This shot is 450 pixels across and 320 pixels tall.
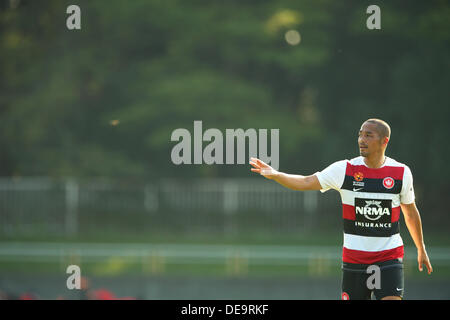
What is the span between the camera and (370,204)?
5.14 metres

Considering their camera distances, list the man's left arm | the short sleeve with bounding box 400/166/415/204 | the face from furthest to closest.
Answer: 1. the man's left arm
2. the short sleeve with bounding box 400/166/415/204
3. the face

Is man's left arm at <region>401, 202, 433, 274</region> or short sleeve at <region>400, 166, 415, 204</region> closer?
short sleeve at <region>400, 166, 415, 204</region>

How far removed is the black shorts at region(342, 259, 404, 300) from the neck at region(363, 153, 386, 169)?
2.59 ft

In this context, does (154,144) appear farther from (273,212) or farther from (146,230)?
(273,212)

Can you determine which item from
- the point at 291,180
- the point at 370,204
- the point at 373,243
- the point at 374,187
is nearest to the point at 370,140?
the point at 374,187

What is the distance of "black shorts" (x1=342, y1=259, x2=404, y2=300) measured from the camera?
5.12 m

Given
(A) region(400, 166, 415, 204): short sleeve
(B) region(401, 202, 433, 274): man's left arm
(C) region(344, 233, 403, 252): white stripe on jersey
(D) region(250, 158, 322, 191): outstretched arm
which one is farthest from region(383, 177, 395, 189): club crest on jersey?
(D) region(250, 158, 322, 191): outstretched arm

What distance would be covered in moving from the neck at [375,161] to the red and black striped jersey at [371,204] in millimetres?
29

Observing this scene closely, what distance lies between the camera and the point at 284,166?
22344 millimetres

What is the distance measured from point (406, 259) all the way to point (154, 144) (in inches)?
396

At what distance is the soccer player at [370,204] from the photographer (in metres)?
5.12

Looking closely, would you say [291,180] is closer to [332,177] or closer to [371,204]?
[332,177]

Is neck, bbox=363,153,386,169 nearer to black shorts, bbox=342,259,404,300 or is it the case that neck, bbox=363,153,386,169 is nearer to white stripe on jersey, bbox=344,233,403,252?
white stripe on jersey, bbox=344,233,403,252

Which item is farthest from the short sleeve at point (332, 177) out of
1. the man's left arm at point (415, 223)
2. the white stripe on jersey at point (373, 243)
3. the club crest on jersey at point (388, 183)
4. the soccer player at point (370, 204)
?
the man's left arm at point (415, 223)
